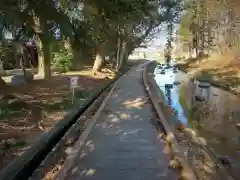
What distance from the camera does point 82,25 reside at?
12383 millimetres

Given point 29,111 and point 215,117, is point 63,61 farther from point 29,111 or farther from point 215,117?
point 29,111

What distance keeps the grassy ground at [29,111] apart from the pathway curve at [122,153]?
1.41 m

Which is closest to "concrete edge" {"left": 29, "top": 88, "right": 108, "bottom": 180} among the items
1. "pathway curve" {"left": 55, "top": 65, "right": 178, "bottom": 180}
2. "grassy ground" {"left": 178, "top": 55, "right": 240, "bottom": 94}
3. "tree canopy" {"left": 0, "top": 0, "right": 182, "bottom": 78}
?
"pathway curve" {"left": 55, "top": 65, "right": 178, "bottom": 180}

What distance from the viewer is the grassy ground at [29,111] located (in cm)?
835

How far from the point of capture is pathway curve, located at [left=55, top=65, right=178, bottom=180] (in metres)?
6.24

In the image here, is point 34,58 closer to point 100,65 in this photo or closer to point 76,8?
point 100,65

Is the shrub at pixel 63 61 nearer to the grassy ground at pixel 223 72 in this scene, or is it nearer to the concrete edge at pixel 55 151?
the grassy ground at pixel 223 72

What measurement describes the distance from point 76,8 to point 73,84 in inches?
98.5

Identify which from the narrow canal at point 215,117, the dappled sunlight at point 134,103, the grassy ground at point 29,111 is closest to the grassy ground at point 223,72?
the narrow canal at point 215,117

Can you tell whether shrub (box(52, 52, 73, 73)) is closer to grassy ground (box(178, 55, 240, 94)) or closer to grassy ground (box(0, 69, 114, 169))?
grassy ground (box(0, 69, 114, 169))

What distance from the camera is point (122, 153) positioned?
757 cm

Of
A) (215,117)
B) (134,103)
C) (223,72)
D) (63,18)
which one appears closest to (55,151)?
(63,18)

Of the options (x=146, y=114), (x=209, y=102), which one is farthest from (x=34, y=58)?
(x=146, y=114)

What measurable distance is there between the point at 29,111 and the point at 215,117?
8730 mm
